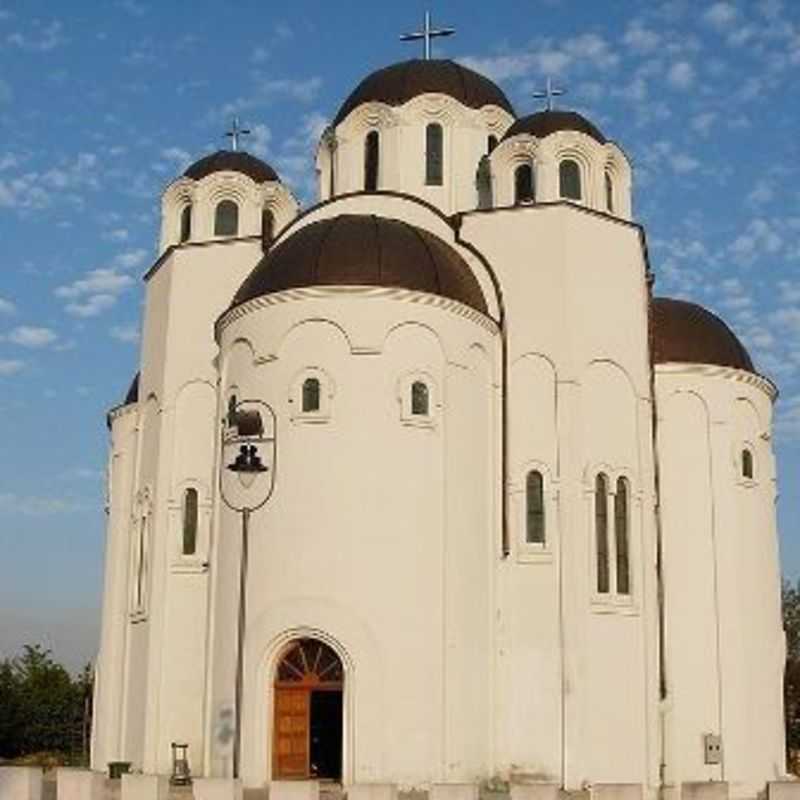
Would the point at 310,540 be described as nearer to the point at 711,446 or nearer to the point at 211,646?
the point at 211,646

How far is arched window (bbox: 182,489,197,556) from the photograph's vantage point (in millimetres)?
28125

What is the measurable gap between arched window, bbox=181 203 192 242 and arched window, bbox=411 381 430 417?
30.2 ft

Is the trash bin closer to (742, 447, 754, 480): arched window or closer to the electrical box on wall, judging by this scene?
the electrical box on wall

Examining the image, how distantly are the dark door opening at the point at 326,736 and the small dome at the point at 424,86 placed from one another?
14.8 metres

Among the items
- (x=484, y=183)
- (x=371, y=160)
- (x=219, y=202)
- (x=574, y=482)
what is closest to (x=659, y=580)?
(x=574, y=482)

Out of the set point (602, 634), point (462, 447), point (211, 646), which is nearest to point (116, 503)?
point (211, 646)

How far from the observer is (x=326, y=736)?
25375 millimetres

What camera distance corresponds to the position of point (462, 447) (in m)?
25.5

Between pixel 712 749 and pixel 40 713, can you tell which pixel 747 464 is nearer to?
pixel 712 749

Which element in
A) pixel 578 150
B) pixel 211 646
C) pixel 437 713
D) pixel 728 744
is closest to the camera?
pixel 437 713

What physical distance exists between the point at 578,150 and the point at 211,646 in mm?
13635

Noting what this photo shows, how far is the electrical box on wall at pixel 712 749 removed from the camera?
88.9ft

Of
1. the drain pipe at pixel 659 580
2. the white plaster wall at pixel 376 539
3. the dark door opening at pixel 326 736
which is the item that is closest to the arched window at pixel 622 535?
the drain pipe at pixel 659 580

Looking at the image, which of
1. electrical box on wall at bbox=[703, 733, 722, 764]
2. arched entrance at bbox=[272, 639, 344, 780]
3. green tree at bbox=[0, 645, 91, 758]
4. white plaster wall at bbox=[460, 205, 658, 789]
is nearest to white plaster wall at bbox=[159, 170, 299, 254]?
white plaster wall at bbox=[460, 205, 658, 789]
